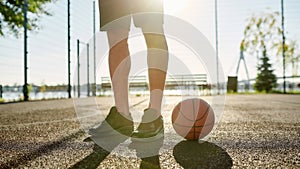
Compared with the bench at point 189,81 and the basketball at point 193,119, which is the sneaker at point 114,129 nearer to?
the basketball at point 193,119

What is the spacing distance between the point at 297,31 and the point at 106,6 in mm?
13584

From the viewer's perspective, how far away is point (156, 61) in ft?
5.69

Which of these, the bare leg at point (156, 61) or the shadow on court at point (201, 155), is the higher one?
the bare leg at point (156, 61)

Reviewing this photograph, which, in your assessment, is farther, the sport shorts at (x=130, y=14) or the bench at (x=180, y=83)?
the bench at (x=180, y=83)

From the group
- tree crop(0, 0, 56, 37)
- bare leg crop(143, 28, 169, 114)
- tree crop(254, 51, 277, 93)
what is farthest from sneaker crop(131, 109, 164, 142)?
tree crop(254, 51, 277, 93)

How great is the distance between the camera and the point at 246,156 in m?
1.19

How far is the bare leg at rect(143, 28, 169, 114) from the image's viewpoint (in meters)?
1.73

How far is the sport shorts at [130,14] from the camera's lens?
5.62 feet

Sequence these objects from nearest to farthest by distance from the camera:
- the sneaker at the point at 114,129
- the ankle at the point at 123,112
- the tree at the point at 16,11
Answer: the sneaker at the point at 114,129 < the ankle at the point at 123,112 < the tree at the point at 16,11

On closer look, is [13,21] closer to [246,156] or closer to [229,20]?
[229,20]

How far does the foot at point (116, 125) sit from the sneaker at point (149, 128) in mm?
166

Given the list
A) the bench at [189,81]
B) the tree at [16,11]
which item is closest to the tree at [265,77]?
the bench at [189,81]

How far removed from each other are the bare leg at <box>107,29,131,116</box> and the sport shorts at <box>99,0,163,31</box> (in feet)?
0.20

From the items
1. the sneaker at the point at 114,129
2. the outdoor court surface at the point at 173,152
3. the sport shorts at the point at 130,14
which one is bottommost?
the outdoor court surface at the point at 173,152
